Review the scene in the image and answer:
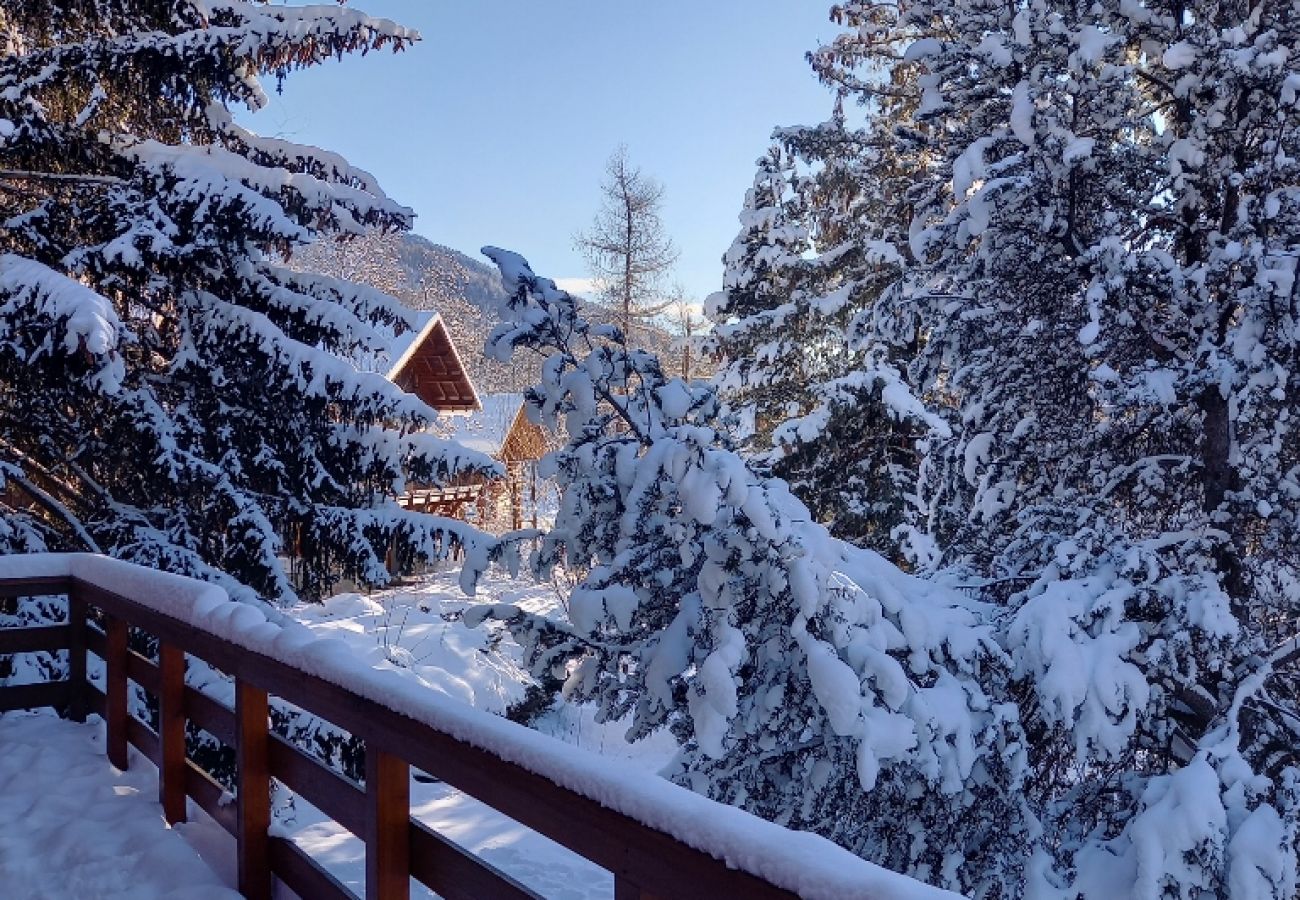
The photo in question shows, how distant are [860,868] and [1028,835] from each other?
364 cm

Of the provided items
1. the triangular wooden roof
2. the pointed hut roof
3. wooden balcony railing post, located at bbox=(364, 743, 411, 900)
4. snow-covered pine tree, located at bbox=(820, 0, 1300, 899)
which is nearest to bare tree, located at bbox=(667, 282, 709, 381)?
the pointed hut roof

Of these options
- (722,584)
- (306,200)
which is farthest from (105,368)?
(722,584)

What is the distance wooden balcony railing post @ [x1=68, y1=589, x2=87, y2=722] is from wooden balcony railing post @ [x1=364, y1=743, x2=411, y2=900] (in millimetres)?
2973

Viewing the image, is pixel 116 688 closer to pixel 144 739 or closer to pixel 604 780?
pixel 144 739

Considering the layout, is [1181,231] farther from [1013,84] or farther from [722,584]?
[722,584]

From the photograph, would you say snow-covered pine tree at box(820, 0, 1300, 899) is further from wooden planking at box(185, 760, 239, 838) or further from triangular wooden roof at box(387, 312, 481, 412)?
triangular wooden roof at box(387, 312, 481, 412)

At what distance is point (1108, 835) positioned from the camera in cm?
476

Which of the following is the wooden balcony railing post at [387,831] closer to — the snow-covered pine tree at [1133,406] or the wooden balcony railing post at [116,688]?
the wooden balcony railing post at [116,688]

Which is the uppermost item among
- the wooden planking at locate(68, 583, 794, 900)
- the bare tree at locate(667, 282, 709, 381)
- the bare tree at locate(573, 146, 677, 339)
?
the bare tree at locate(573, 146, 677, 339)

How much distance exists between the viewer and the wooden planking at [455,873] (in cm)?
209

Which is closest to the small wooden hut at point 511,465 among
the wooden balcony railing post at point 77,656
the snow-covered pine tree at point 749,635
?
the wooden balcony railing post at point 77,656

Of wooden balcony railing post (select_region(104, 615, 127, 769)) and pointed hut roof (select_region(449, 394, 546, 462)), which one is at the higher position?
pointed hut roof (select_region(449, 394, 546, 462))

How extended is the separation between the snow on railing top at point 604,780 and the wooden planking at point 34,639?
1.91 metres

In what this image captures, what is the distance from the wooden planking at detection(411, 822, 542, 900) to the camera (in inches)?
82.4
